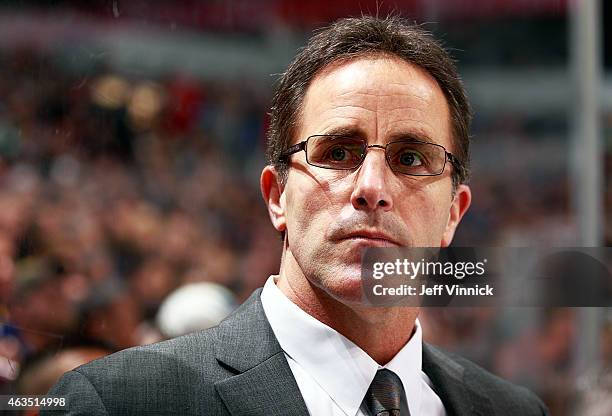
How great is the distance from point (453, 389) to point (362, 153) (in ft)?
1.23

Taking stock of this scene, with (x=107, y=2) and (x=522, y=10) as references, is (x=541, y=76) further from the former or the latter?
(x=107, y=2)

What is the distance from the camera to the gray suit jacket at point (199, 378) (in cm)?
108

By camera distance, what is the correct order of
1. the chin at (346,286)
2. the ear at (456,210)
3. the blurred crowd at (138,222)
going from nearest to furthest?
the chin at (346,286) → the ear at (456,210) → the blurred crowd at (138,222)

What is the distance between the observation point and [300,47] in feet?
4.28

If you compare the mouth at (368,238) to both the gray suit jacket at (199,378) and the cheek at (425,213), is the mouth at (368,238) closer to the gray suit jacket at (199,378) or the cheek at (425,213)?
the cheek at (425,213)

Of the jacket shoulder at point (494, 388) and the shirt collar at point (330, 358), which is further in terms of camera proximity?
the jacket shoulder at point (494, 388)

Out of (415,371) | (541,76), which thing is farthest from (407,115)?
(541,76)

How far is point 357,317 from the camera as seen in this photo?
44.4 inches

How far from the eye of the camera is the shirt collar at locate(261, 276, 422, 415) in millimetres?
1127

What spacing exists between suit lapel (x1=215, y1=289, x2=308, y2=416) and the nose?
22cm

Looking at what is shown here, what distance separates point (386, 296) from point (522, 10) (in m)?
0.75

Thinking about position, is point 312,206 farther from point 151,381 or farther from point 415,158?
point 151,381

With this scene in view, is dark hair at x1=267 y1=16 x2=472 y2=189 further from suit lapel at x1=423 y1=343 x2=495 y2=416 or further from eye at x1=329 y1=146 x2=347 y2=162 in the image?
suit lapel at x1=423 y1=343 x2=495 y2=416

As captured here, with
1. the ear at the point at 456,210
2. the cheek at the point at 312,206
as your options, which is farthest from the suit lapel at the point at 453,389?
the cheek at the point at 312,206
